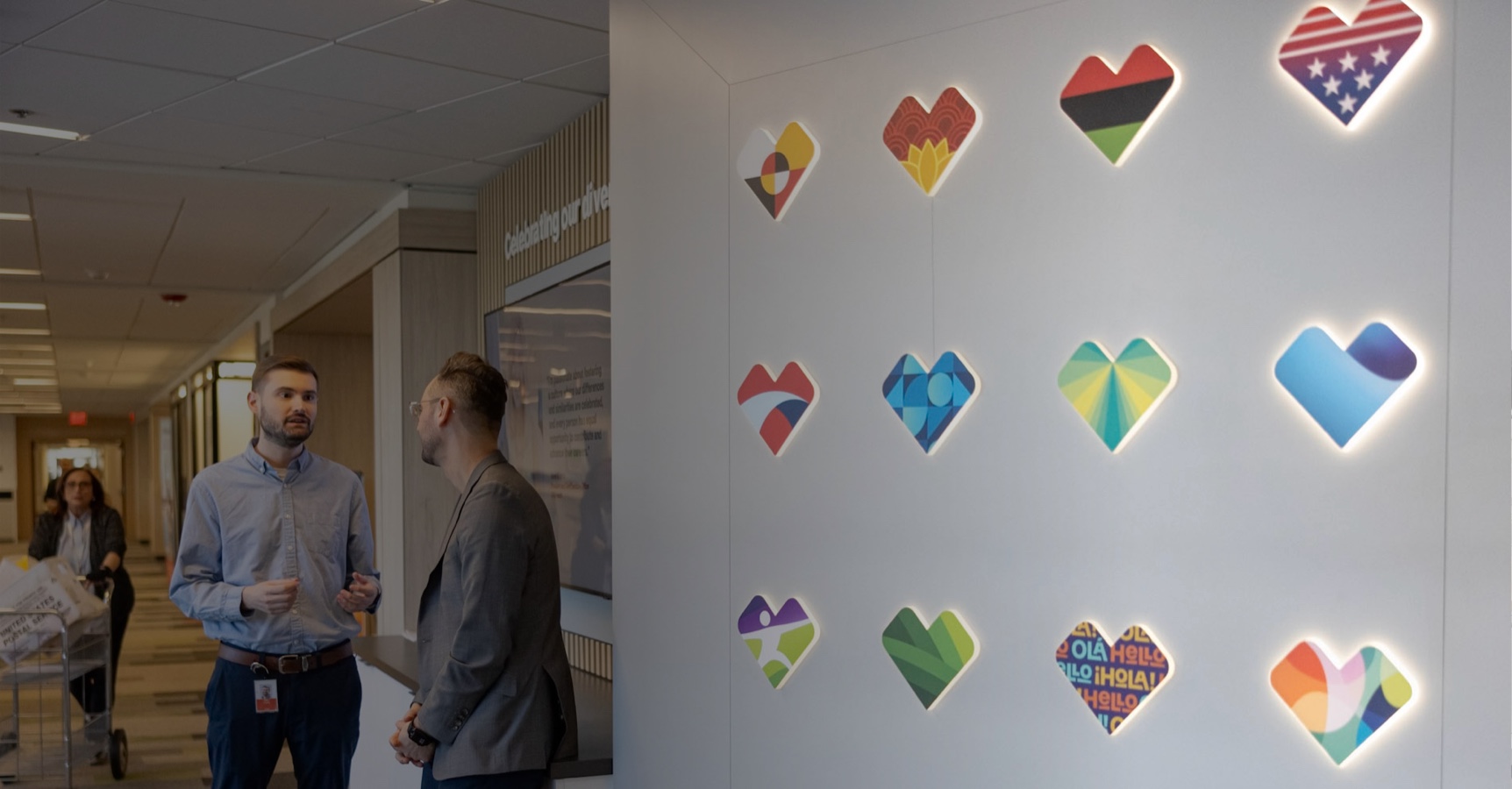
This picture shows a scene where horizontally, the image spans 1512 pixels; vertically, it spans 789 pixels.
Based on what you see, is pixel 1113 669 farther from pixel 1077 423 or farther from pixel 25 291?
pixel 25 291

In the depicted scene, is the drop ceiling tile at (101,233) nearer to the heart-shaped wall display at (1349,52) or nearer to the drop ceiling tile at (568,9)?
the drop ceiling tile at (568,9)

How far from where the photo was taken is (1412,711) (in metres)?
1.54

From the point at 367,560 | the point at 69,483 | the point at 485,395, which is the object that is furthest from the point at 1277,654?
the point at 69,483

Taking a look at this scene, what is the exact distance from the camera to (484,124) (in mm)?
4656

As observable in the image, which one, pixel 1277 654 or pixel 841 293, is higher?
pixel 841 293

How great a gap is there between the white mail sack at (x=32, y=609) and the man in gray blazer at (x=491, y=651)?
11.5ft

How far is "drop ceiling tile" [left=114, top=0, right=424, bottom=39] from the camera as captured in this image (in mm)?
3381

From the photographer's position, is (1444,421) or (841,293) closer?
(1444,421)

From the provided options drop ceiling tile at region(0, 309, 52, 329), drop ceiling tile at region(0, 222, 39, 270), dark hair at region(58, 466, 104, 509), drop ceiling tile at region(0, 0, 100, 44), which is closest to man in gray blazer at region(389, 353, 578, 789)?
drop ceiling tile at region(0, 0, 100, 44)

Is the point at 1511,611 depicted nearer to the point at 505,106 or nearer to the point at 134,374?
the point at 505,106

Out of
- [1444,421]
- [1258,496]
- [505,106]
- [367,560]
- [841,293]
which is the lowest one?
[367,560]

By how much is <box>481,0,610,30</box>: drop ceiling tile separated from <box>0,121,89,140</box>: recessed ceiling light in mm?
2477

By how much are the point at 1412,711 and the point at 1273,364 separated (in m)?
0.49

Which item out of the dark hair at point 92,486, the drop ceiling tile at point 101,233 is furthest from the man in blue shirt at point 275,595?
the dark hair at point 92,486
